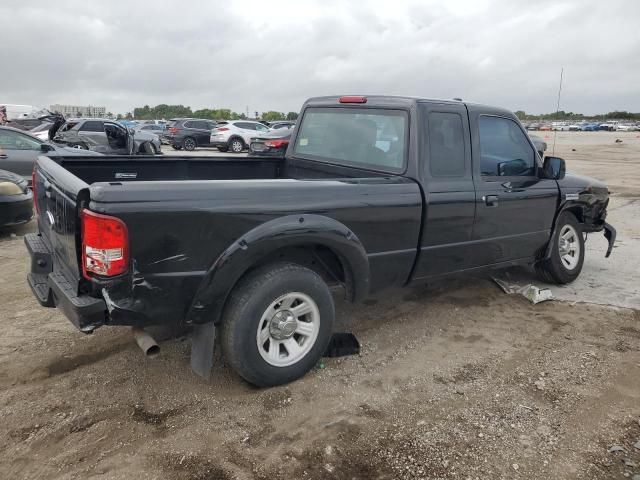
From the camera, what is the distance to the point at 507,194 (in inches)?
174

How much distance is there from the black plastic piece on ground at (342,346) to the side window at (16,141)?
26.6 feet

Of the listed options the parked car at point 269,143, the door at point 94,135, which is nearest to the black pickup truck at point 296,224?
the parked car at point 269,143

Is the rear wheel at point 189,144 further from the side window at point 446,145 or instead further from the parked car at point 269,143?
the side window at point 446,145

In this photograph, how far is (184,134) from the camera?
2466 cm

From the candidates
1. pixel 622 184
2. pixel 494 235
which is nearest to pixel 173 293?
pixel 494 235

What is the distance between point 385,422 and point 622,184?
13.9 metres

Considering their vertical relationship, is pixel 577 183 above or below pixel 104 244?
above

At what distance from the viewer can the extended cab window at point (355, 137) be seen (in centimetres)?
396

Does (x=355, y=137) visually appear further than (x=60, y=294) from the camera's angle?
Yes

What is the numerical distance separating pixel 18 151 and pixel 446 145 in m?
8.34

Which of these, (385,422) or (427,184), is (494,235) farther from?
(385,422)

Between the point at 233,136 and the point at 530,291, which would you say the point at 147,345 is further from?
the point at 233,136

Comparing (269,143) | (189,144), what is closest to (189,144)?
(189,144)

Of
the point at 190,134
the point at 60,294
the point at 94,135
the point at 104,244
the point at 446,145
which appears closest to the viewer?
the point at 104,244
